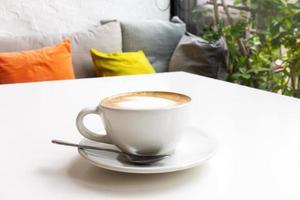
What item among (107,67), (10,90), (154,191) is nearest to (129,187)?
(154,191)

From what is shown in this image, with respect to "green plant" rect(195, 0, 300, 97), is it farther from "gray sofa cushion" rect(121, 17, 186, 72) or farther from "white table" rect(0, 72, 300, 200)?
"white table" rect(0, 72, 300, 200)

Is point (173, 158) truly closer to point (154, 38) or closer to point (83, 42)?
point (83, 42)

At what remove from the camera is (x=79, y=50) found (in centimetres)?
247

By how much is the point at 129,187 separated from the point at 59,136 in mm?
272

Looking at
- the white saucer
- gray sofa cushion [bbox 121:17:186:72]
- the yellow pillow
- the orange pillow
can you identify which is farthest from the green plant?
the white saucer

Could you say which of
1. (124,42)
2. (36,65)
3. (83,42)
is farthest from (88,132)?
(124,42)

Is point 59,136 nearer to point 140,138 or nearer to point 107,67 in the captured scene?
point 140,138

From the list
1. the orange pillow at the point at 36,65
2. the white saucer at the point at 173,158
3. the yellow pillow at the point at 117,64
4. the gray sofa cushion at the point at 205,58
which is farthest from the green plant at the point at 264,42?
the white saucer at the point at 173,158

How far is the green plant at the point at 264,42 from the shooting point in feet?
6.70

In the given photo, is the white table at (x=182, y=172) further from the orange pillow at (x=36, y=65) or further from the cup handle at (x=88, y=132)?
the orange pillow at (x=36, y=65)

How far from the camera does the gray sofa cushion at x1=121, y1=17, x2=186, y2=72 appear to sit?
2.66m

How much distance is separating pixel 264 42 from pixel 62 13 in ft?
4.16

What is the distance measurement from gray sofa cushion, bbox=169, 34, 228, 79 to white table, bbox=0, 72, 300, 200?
125cm

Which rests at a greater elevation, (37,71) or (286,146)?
(286,146)
